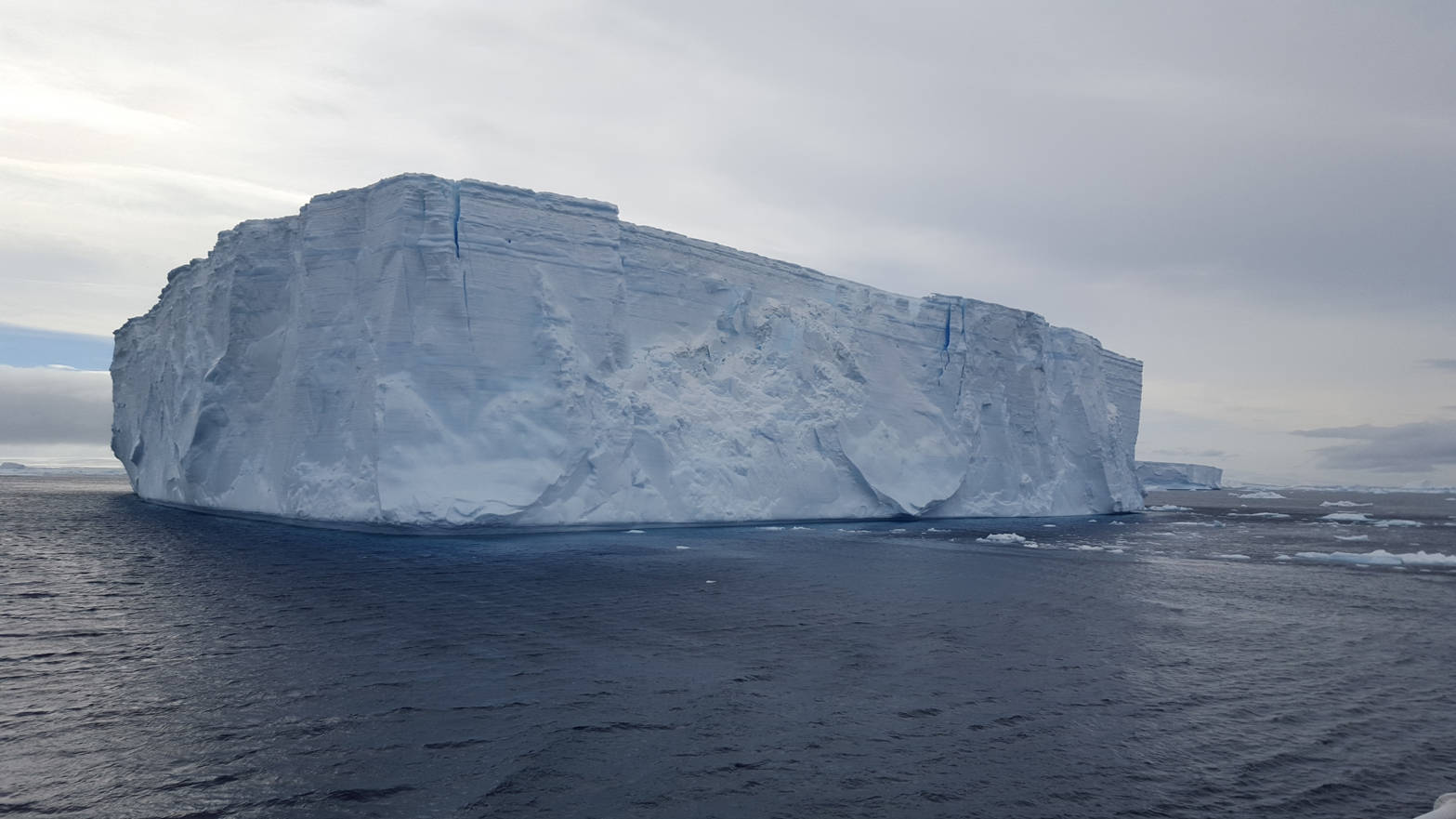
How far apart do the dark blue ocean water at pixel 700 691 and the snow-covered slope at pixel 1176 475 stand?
49.3m

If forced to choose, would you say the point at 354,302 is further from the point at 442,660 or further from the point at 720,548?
the point at 442,660

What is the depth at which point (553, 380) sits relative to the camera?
17625 millimetres

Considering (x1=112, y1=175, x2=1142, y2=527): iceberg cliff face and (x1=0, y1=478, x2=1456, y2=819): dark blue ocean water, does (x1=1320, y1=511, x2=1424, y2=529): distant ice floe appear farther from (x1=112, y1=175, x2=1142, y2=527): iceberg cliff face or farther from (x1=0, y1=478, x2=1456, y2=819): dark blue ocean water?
(x1=0, y1=478, x2=1456, y2=819): dark blue ocean water

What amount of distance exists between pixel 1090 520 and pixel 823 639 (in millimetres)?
22606

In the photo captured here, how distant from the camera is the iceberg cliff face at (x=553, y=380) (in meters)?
16.8

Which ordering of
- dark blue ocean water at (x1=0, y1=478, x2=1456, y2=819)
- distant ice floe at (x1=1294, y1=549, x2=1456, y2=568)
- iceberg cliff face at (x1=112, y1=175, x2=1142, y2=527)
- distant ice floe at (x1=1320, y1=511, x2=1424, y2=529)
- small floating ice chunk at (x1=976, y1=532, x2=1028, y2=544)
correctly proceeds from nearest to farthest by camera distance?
dark blue ocean water at (x1=0, y1=478, x2=1456, y2=819)
distant ice floe at (x1=1294, y1=549, x2=1456, y2=568)
iceberg cliff face at (x1=112, y1=175, x2=1142, y2=527)
small floating ice chunk at (x1=976, y1=532, x2=1028, y2=544)
distant ice floe at (x1=1320, y1=511, x2=1424, y2=529)

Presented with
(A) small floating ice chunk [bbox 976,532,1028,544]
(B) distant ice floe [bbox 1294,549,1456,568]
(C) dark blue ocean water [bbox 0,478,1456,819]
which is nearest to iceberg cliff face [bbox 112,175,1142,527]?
(C) dark blue ocean water [bbox 0,478,1456,819]

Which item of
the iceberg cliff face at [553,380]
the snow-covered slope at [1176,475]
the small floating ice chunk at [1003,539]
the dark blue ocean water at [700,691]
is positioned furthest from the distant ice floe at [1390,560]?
the snow-covered slope at [1176,475]

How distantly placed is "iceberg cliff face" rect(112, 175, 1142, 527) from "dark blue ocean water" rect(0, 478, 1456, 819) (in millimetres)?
3751

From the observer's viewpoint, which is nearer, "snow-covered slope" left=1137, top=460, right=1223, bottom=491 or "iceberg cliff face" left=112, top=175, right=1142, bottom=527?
"iceberg cliff face" left=112, top=175, right=1142, bottom=527

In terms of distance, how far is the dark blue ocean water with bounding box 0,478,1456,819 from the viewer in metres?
4.96

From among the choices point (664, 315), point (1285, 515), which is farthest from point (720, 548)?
point (1285, 515)

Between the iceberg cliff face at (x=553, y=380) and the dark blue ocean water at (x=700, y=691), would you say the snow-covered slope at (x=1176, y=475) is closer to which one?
the iceberg cliff face at (x=553, y=380)

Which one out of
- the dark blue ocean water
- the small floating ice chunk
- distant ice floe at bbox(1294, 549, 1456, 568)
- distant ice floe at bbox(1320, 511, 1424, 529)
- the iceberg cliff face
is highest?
the iceberg cliff face
